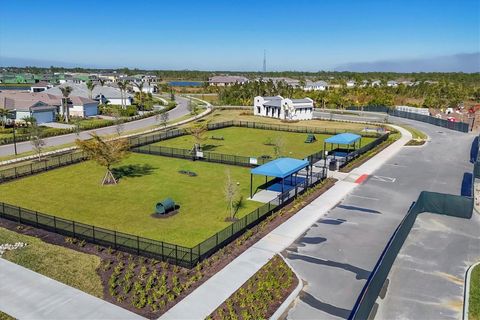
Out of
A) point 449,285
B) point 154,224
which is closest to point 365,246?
point 449,285

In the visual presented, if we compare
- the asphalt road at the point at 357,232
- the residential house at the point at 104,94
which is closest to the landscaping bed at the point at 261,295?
the asphalt road at the point at 357,232

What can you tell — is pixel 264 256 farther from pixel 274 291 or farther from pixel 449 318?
pixel 449 318

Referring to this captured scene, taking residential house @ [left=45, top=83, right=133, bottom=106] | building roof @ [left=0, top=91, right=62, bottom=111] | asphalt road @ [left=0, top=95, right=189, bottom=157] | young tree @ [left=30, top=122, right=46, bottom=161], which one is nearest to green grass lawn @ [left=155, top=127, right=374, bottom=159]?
asphalt road @ [left=0, top=95, right=189, bottom=157]

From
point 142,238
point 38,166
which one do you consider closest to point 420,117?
point 38,166

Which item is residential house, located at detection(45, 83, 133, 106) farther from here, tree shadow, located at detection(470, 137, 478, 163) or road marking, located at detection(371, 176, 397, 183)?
tree shadow, located at detection(470, 137, 478, 163)

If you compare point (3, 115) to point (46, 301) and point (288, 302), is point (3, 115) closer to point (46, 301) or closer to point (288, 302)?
point (46, 301)

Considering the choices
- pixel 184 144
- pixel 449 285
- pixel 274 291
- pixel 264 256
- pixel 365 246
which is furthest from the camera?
pixel 184 144
